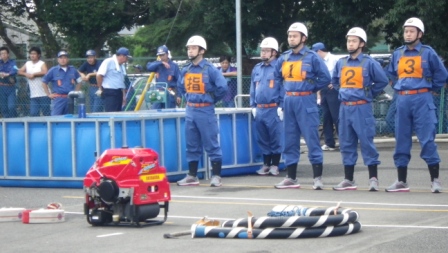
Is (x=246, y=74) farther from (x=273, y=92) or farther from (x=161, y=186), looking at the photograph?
(x=161, y=186)

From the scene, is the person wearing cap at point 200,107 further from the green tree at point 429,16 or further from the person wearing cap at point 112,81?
the green tree at point 429,16

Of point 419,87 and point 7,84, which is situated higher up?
point 7,84

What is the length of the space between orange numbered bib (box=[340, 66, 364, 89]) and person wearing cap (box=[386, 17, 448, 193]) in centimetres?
50

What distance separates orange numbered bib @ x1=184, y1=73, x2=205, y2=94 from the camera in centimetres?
1527

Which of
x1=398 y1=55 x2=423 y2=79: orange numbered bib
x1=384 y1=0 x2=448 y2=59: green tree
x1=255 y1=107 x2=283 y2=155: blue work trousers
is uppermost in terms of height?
x1=384 y1=0 x2=448 y2=59: green tree

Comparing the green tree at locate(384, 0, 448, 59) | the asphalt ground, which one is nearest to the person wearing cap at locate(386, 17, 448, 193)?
the asphalt ground

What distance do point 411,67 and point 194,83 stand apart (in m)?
3.18

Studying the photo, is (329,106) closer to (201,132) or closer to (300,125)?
(201,132)

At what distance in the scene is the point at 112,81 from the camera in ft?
67.5

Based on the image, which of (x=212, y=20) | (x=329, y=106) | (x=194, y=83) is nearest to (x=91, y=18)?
(x=212, y=20)

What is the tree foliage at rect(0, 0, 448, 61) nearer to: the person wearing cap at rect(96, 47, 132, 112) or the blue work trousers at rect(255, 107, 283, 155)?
the person wearing cap at rect(96, 47, 132, 112)

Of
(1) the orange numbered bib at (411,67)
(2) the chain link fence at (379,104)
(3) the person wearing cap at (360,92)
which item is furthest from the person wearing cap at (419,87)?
(2) the chain link fence at (379,104)

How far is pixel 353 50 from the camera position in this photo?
14383mm

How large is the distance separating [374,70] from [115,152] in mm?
4360
